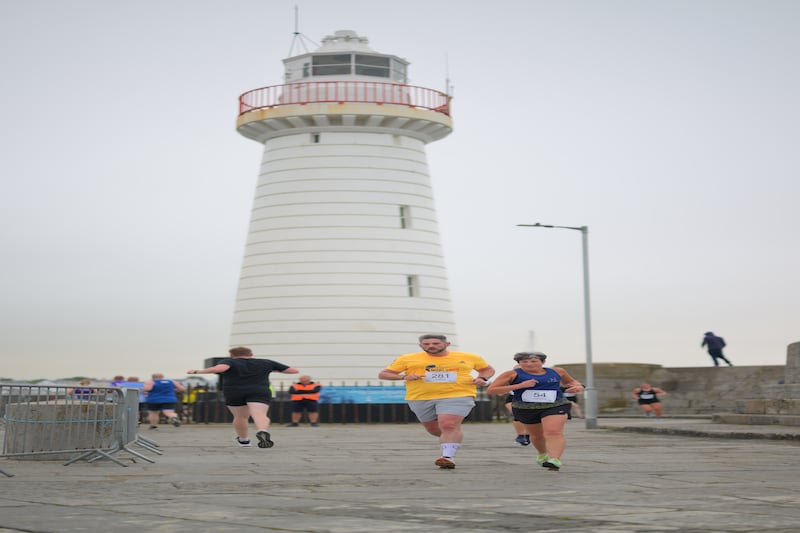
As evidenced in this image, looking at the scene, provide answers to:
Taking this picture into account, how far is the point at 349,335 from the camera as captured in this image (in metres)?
37.4

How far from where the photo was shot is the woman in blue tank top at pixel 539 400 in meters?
13.9

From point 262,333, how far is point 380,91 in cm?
838

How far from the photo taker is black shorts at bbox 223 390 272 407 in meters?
18.7

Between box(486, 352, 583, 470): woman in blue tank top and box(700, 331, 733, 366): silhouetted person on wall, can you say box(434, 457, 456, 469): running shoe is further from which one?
box(700, 331, 733, 366): silhouetted person on wall

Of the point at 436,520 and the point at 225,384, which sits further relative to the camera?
the point at 225,384

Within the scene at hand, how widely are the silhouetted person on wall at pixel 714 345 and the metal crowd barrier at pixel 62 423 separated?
2565cm

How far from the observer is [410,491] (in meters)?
11.1

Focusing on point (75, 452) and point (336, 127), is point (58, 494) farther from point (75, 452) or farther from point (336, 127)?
point (336, 127)

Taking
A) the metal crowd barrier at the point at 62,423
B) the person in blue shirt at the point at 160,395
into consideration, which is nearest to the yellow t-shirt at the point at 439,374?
the metal crowd barrier at the point at 62,423

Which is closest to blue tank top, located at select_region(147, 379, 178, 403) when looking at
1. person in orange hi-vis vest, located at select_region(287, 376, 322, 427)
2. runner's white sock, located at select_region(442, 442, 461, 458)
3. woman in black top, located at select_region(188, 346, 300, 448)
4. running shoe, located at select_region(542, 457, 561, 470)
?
person in orange hi-vis vest, located at select_region(287, 376, 322, 427)

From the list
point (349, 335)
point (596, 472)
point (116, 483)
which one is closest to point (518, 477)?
point (596, 472)

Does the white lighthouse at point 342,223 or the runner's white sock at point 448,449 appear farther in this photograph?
the white lighthouse at point 342,223

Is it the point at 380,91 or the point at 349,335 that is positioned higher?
the point at 380,91

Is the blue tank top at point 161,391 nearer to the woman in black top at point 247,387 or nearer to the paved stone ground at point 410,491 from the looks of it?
the paved stone ground at point 410,491
